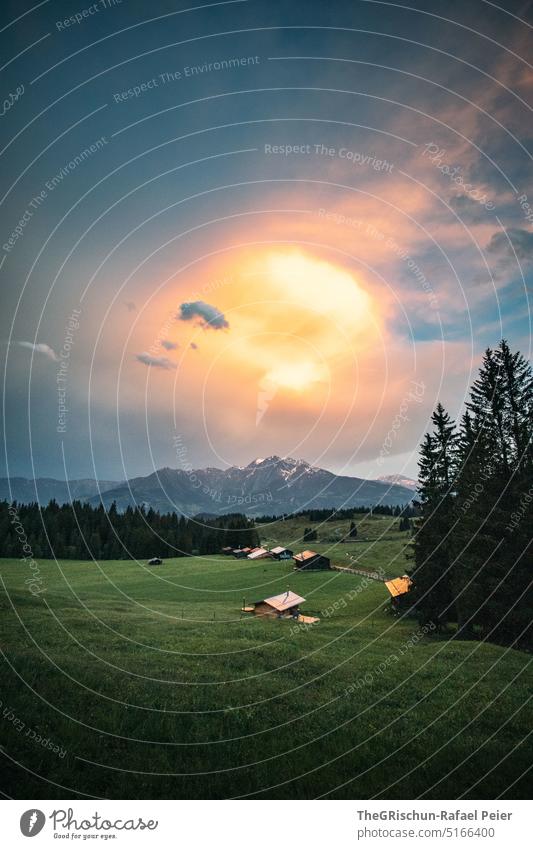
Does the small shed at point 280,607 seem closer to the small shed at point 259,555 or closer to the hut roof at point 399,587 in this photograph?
the hut roof at point 399,587

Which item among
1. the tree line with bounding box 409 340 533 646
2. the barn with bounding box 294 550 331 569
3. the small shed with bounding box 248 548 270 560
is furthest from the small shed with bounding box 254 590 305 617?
the small shed with bounding box 248 548 270 560

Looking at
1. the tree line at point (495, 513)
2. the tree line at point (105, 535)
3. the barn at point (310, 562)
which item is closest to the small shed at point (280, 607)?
the tree line at point (495, 513)

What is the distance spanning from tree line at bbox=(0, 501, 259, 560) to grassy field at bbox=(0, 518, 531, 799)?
88.6 metres

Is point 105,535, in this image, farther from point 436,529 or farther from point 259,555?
point 436,529

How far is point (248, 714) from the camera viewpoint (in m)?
11.6

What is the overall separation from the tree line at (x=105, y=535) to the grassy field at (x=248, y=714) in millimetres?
88574

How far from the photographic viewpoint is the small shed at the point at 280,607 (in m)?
42.0

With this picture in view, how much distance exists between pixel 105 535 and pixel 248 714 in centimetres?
11916

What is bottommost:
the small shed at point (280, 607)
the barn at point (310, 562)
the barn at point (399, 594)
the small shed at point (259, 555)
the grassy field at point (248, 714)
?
the small shed at point (259, 555)

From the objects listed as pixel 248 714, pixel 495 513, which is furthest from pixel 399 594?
pixel 248 714

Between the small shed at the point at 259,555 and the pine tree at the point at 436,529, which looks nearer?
the pine tree at the point at 436,529

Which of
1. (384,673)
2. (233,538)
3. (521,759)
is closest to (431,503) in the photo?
(384,673)

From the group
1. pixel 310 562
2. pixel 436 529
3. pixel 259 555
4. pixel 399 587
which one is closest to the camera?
pixel 436 529
